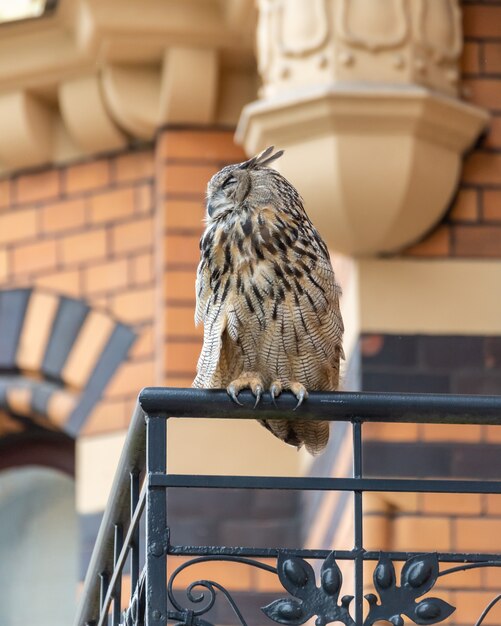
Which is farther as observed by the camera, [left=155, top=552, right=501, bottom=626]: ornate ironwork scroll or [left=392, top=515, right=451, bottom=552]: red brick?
[left=392, top=515, right=451, bottom=552]: red brick

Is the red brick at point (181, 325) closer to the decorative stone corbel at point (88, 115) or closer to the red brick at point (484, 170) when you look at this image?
the decorative stone corbel at point (88, 115)

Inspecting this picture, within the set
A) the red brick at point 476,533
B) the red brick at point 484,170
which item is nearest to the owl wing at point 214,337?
the red brick at point 476,533

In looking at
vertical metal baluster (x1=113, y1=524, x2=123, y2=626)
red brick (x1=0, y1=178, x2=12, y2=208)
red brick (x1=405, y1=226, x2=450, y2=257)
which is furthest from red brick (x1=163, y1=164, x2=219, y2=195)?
vertical metal baluster (x1=113, y1=524, x2=123, y2=626)

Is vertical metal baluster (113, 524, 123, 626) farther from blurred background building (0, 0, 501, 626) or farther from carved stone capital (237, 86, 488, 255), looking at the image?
carved stone capital (237, 86, 488, 255)

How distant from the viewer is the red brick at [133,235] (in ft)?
21.3

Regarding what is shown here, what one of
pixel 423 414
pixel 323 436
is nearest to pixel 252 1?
pixel 323 436

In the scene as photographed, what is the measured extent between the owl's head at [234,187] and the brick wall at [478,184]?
A: 4.18 ft

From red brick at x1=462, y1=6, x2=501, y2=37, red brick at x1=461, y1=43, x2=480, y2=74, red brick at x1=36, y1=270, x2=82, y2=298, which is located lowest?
red brick at x1=36, y1=270, x2=82, y2=298

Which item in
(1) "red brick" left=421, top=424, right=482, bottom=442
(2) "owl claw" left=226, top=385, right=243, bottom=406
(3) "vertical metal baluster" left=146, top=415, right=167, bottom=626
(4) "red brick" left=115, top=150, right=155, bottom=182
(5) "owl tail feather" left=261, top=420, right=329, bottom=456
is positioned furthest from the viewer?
(4) "red brick" left=115, top=150, right=155, bottom=182

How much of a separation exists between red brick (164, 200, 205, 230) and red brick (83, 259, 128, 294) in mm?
250

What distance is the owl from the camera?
4.29 m

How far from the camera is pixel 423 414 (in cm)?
345

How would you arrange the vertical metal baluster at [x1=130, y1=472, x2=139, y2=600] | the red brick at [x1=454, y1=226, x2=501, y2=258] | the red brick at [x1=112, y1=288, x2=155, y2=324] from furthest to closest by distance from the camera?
the red brick at [x1=112, y1=288, x2=155, y2=324]
the red brick at [x1=454, y1=226, x2=501, y2=258]
the vertical metal baluster at [x1=130, y1=472, x2=139, y2=600]

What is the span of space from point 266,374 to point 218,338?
121mm
